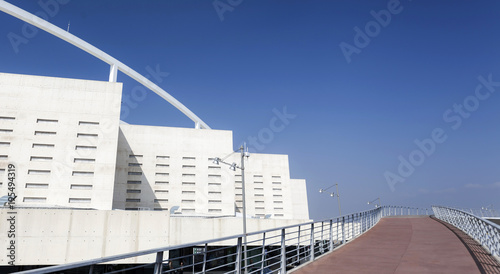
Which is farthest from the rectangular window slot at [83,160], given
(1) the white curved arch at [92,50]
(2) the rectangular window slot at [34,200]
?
(1) the white curved arch at [92,50]

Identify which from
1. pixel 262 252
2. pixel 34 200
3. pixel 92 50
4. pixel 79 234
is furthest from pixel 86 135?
pixel 262 252

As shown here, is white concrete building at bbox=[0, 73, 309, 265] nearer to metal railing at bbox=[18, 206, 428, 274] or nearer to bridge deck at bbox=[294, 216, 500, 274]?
metal railing at bbox=[18, 206, 428, 274]

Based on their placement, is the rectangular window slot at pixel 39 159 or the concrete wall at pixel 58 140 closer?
the concrete wall at pixel 58 140

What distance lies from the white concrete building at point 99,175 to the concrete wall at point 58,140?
0.35ft

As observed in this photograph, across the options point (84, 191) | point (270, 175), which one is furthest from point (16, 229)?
point (270, 175)

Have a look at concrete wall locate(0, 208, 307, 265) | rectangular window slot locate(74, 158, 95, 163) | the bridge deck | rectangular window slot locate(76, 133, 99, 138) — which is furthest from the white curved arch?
the bridge deck

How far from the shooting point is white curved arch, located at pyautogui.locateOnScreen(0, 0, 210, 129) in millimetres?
35906

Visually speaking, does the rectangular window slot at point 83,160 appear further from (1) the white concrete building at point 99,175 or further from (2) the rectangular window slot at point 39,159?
(2) the rectangular window slot at point 39,159

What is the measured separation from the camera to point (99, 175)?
3759 cm

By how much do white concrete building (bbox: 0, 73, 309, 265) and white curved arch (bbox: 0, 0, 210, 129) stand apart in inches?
227

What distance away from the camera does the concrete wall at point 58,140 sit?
35.5 meters

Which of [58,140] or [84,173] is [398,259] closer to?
[84,173]

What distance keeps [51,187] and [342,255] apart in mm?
37382

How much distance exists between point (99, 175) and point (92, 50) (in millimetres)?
18160
